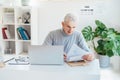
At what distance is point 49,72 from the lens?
173cm

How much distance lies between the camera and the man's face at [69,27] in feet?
8.59

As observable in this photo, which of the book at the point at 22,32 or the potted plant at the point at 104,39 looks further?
the book at the point at 22,32

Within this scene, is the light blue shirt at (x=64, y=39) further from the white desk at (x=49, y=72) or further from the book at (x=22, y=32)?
the book at (x=22, y=32)

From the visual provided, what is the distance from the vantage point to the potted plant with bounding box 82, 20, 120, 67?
381cm

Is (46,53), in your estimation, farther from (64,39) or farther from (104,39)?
(104,39)

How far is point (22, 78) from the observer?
5.82 ft

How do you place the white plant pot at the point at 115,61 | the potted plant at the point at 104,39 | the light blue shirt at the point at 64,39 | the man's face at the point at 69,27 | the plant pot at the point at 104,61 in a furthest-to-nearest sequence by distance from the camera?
the white plant pot at the point at 115,61
the plant pot at the point at 104,61
the potted plant at the point at 104,39
the light blue shirt at the point at 64,39
the man's face at the point at 69,27

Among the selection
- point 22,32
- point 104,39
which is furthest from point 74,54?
point 22,32

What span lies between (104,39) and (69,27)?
61.7 inches

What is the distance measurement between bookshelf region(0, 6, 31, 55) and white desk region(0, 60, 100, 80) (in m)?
2.55

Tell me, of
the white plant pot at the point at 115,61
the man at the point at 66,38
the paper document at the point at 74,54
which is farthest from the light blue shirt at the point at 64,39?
the white plant pot at the point at 115,61

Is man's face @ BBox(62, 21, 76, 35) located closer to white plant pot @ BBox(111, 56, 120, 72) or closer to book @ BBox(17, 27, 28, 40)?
book @ BBox(17, 27, 28, 40)

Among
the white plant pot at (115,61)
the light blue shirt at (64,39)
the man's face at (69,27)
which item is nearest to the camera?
the man's face at (69,27)

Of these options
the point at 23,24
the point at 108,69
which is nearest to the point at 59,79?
the point at 108,69
